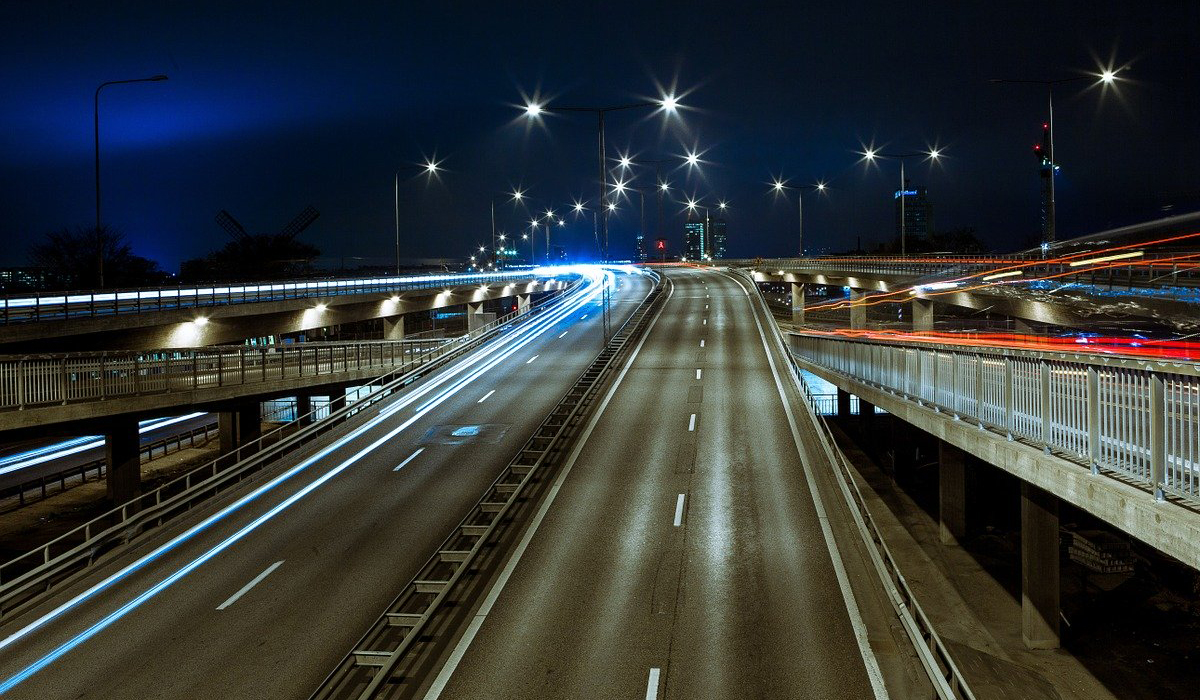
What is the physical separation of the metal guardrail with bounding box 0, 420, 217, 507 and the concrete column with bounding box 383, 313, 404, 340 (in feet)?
55.3

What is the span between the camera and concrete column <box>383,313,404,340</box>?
67.4m

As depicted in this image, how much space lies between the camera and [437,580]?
599 inches

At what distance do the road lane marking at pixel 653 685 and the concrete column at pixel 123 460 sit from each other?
24458 mm

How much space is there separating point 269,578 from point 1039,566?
1611 cm

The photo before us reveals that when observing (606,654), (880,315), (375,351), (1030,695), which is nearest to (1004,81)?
(1030,695)

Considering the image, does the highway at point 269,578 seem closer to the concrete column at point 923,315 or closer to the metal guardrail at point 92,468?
the metal guardrail at point 92,468

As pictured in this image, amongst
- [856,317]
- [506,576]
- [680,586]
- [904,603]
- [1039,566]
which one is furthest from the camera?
[856,317]

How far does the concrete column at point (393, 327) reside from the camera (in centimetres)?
6739

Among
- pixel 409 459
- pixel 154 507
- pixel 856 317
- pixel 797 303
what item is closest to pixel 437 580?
pixel 154 507

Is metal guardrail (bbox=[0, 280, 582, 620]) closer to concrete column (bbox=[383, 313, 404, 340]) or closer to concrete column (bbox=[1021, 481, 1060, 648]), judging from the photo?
concrete column (bbox=[383, 313, 404, 340])

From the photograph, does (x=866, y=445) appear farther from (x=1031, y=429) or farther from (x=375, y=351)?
(x=1031, y=429)

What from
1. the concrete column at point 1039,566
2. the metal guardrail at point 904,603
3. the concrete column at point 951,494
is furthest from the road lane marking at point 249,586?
the concrete column at point 951,494

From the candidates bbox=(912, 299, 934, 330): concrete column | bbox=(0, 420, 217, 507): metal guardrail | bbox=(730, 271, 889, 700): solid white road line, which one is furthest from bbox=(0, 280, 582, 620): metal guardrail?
bbox=(912, 299, 934, 330): concrete column

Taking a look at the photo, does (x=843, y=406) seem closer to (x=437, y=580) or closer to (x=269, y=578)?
(x=437, y=580)
